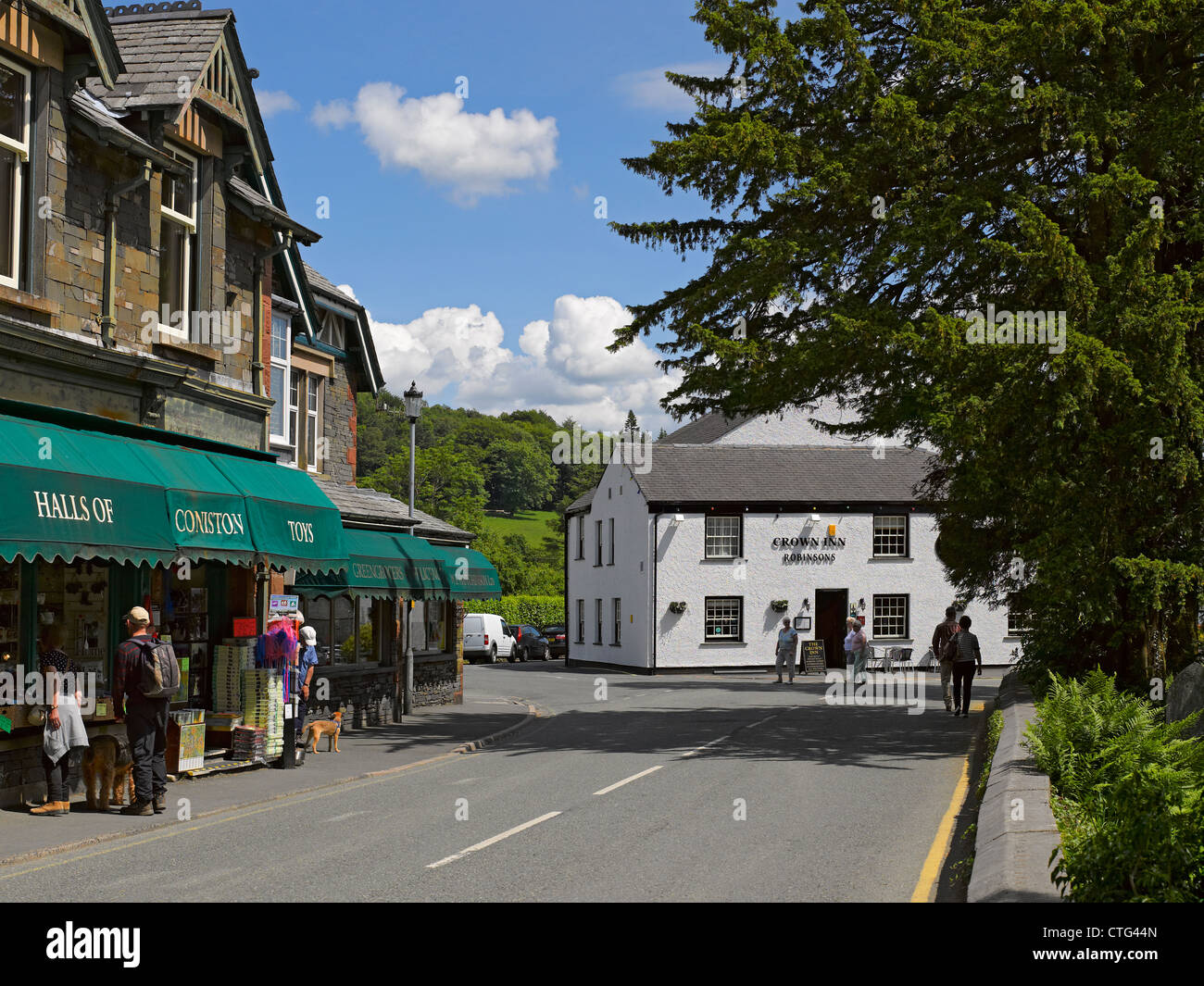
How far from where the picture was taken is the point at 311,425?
25703 millimetres

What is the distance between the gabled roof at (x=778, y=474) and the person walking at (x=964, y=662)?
2319 cm

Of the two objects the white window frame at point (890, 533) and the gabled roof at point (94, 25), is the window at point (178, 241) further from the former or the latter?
the white window frame at point (890, 533)

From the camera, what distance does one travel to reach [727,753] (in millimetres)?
17906

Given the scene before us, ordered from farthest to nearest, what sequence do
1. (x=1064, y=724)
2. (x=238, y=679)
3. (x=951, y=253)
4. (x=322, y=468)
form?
(x=322, y=468), (x=951, y=253), (x=238, y=679), (x=1064, y=724)

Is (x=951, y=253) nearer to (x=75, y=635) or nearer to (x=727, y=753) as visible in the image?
(x=727, y=753)

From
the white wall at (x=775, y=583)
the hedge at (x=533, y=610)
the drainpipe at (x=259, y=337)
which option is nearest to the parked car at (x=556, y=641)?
the hedge at (x=533, y=610)

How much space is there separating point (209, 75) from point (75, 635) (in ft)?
26.6

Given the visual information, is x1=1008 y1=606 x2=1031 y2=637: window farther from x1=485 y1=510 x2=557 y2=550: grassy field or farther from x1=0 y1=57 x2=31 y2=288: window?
x1=485 y1=510 x2=557 y2=550: grassy field

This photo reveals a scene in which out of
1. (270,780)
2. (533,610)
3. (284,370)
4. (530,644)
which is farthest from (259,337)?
(533,610)

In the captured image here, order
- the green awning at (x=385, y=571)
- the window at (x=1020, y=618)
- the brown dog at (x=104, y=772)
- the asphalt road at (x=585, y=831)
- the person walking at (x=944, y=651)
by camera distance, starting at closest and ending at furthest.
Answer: the asphalt road at (x=585, y=831), the brown dog at (x=104, y=772), the window at (x=1020, y=618), the green awning at (x=385, y=571), the person walking at (x=944, y=651)

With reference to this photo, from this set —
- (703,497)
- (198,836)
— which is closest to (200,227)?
(198,836)

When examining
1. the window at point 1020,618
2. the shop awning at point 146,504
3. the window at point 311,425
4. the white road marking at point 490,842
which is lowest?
the white road marking at point 490,842

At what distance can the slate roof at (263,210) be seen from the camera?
59.9ft

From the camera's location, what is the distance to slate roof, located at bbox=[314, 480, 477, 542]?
80.2 feet
